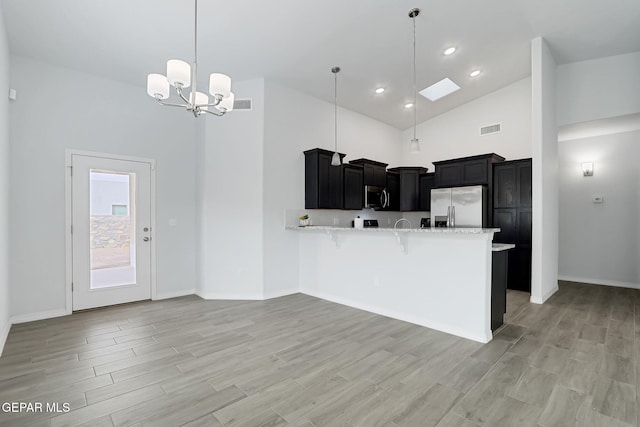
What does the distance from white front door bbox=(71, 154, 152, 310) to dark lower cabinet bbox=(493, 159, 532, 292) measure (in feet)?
20.1

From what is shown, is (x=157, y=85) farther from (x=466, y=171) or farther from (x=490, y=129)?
(x=490, y=129)

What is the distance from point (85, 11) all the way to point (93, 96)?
54.3 inches

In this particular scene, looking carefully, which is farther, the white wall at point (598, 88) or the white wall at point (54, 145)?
the white wall at point (598, 88)

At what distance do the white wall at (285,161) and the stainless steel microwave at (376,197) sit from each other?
47.0 inches

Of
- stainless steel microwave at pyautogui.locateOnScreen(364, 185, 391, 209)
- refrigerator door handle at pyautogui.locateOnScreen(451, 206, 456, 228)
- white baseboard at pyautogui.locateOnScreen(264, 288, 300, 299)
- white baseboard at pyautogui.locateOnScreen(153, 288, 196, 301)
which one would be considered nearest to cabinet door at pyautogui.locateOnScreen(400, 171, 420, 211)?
stainless steel microwave at pyautogui.locateOnScreen(364, 185, 391, 209)

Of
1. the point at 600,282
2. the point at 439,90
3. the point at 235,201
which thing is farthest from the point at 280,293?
the point at 600,282

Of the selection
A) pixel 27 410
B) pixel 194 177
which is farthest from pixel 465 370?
pixel 194 177

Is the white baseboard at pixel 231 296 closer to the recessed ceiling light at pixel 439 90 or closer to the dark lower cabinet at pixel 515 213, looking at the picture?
the dark lower cabinet at pixel 515 213

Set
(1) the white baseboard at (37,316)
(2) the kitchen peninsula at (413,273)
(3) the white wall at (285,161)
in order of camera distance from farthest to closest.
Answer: (3) the white wall at (285,161) → (1) the white baseboard at (37,316) → (2) the kitchen peninsula at (413,273)

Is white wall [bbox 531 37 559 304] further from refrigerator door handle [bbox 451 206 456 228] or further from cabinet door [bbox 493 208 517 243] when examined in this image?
refrigerator door handle [bbox 451 206 456 228]

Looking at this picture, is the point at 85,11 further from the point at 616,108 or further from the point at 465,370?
the point at 616,108

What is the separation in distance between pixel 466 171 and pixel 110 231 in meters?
6.25

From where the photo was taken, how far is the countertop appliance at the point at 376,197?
6.12 m

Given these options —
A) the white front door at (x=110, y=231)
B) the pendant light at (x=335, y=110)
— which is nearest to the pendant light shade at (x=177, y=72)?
the pendant light at (x=335, y=110)
